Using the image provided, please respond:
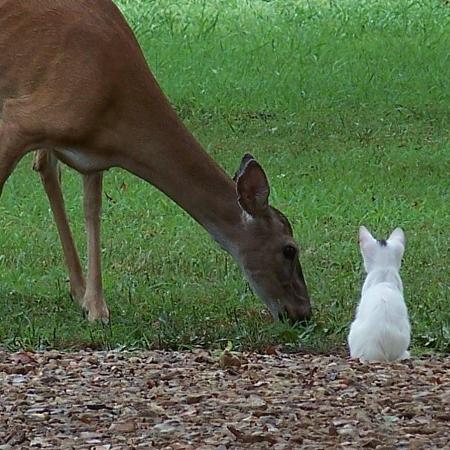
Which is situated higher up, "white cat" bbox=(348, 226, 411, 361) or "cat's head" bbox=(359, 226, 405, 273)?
"cat's head" bbox=(359, 226, 405, 273)

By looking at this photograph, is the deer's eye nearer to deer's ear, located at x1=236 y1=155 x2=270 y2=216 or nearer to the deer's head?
the deer's head

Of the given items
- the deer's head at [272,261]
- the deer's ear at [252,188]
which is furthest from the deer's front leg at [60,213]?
the deer's ear at [252,188]

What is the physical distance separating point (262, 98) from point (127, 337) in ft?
26.6

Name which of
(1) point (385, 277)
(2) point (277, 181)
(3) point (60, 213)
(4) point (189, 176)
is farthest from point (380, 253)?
(2) point (277, 181)

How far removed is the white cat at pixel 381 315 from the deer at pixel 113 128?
1435 millimetres

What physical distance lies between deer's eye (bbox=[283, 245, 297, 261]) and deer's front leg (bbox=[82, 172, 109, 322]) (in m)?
1.09

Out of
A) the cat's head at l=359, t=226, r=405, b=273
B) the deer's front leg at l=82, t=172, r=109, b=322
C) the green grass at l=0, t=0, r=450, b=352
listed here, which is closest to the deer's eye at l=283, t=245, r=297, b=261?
the green grass at l=0, t=0, r=450, b=352

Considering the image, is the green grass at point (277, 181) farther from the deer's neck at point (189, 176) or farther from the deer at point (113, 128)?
the deer's neck at point (189, 176)

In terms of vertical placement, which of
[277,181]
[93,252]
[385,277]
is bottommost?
[385,277]

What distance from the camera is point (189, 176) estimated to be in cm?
939

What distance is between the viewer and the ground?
5.74 meters

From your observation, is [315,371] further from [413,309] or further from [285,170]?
[285,170]

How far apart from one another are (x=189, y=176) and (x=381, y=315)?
7.39 feet

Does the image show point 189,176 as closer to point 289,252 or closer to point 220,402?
point 289,252
